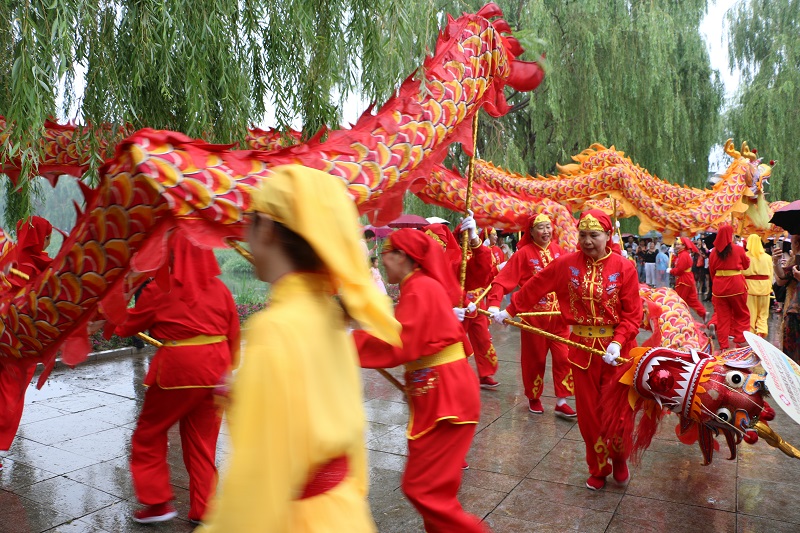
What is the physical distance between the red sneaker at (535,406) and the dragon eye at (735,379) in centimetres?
265

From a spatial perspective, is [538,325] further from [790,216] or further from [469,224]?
[790,216]

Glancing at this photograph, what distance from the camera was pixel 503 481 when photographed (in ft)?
14.5

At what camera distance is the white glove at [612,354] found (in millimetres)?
4238

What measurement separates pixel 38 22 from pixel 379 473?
3321 millimetres

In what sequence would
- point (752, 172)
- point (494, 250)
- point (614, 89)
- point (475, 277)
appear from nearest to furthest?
point (475, 277) < point (752, 172) < point (494, 250) < point (614, 89)

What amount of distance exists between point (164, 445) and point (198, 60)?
2198 millimetres

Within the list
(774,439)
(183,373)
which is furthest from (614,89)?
(183,373)

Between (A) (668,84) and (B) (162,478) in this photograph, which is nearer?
(B) (162,478)

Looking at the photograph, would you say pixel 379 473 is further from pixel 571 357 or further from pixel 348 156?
pixel 348 156

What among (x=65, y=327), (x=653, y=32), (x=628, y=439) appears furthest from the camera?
(x=653, y=32)

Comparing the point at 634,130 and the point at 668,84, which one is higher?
the point at 668,84

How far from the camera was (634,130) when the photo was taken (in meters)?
13.6

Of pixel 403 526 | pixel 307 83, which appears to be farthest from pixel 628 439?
pixel 307 83

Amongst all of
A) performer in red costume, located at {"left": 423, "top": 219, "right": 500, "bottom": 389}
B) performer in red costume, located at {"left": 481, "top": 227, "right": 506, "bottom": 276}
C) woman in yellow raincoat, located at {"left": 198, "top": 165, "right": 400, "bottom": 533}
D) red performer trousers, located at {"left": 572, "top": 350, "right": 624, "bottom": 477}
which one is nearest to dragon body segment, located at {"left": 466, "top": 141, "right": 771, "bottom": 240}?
performer in red costume, located at {"left": 481, "top": 227, "right": 506, "bottom": 276}
